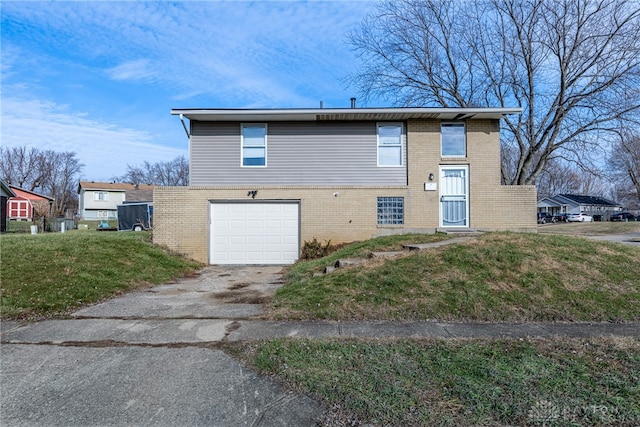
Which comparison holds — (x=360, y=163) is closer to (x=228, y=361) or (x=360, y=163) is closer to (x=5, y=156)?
(x=228, y=361)

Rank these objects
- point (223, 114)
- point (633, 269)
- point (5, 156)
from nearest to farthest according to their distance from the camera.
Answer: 1. point (633, 269)
2. point (223, 114)
3. point (5, 156)

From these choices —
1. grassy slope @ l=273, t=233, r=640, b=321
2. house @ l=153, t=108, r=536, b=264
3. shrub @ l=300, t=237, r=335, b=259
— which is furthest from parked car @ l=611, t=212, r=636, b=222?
shrub @ l=300, t=237, r=335, b=259

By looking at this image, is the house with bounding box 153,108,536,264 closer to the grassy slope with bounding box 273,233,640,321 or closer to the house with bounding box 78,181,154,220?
the grassy slope with bounding box 273,233,640,321

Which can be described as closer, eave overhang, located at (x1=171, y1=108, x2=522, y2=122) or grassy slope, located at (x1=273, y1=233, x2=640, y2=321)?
grassy slope, located at (x1=273, y1=233, x2=640, y2=321)

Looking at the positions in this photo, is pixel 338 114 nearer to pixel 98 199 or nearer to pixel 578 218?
pixel 98 199

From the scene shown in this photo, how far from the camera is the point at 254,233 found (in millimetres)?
12344

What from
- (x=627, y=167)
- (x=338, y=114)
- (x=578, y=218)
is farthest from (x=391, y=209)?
(x=578, y=218)

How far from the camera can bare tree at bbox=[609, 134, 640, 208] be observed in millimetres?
16297

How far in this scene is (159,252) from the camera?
11.1 m

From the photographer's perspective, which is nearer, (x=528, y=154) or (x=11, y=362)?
(x=11, y=362)

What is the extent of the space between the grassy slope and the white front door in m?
4.52

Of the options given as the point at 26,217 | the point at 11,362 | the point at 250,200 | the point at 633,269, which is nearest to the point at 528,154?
the point at 633,269

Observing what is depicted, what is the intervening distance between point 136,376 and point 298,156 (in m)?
9.90

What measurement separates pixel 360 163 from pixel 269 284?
6021 millimetres
